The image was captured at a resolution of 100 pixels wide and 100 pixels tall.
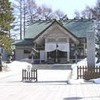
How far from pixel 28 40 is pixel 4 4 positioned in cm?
2155

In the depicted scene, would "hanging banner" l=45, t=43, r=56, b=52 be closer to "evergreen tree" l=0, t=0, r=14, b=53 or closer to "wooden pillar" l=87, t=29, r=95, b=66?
"evergreen tree" l=0, t=0, r=14, b=53

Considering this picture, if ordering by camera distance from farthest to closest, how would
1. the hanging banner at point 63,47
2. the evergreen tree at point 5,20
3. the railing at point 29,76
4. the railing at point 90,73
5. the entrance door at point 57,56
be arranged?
the entrance door at point 57,56 → the hanging banner at point 63,47 → the evergreen tree at point 5,20 → the railing at point 29,76 → the railing at point 90,73

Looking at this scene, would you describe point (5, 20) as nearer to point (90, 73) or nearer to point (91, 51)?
point (91, 51)

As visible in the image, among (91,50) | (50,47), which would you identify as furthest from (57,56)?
(91,50)

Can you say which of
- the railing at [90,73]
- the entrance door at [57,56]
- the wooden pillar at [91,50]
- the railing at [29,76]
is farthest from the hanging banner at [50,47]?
the railing at [90,73]

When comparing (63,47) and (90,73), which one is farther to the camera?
(63,47)

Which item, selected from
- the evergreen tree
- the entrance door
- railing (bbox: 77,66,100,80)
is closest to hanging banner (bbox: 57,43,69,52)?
the entrance door

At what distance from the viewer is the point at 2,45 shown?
3744cm

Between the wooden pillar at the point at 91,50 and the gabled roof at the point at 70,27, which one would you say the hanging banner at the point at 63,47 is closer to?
the gabled roof at the point at 70,27

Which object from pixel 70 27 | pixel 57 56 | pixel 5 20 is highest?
pixel 70 27

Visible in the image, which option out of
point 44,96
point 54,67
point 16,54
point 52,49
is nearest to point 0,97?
point 44,96

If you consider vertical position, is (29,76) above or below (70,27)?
below

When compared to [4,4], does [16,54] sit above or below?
below

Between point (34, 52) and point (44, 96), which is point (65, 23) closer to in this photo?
point (34, 52)
